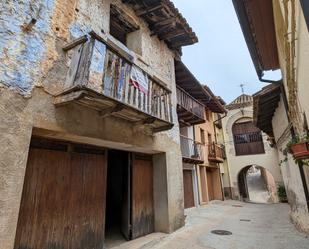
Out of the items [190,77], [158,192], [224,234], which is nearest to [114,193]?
[158,192]

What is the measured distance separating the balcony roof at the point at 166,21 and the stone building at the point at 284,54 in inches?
116

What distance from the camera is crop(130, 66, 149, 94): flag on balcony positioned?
4916 mm

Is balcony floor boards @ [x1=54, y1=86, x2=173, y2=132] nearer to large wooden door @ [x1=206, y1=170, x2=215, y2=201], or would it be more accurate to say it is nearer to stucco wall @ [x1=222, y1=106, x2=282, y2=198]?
large wooden door @ [x1=206, y1=170, x2=215, y2=201]

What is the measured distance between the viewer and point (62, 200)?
13.6 ft

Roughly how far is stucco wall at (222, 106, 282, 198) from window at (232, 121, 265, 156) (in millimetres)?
332

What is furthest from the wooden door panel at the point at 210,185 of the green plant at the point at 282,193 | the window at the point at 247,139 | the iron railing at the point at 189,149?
the green plant at the point at 282,193

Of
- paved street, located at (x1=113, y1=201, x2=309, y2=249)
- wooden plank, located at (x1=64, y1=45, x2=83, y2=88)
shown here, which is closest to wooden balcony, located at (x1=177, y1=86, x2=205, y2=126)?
paved street, located at (x1=113, y1=201, x2=309, y2=249)

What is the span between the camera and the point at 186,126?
44.1 feet

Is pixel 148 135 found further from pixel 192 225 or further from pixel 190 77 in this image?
pixel 190 77

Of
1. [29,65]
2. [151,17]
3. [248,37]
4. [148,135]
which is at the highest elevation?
[151,17]

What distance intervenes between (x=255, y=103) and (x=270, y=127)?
15.4 ft

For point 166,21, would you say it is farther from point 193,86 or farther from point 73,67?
point 193,86

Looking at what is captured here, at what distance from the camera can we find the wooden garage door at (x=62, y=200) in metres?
3.62

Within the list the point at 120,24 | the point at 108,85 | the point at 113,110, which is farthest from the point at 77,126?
the point at 120,24
